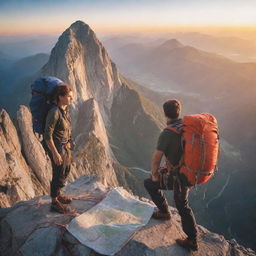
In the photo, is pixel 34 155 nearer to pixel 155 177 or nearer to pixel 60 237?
pixel 60 237

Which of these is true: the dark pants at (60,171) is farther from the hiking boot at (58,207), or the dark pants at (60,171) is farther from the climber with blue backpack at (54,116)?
the hiking boot at (58,207)

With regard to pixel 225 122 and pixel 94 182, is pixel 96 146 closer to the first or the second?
pixel 94 182

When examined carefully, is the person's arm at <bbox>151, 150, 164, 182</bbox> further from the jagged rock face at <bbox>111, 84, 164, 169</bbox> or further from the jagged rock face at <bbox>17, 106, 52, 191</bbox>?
the jagged rock face at <bbox>111, 84, 164, 169</bbox>

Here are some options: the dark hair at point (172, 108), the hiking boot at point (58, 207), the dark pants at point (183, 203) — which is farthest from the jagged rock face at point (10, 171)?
the dark hair at point (172, 108)

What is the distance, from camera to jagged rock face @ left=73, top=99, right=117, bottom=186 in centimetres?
5203

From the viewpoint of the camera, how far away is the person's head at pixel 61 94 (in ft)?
28.5

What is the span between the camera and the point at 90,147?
5684cm

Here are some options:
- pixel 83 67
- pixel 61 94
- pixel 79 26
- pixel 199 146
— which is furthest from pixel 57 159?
pixel 79 26

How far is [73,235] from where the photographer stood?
29.5 ft

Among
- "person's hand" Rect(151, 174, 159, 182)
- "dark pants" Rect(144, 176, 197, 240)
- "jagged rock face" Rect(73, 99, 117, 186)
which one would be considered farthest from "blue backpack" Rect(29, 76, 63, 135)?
"jagged rock face" Rect(73, 99, 117, 186)

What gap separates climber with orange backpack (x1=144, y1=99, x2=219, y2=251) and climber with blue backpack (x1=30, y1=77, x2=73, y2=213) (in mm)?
3385

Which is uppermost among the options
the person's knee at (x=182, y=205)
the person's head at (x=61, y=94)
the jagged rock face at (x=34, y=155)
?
the person's head at (x=61, y=94)

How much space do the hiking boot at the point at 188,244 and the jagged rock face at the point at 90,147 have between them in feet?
132

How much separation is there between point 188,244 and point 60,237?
4534mm
